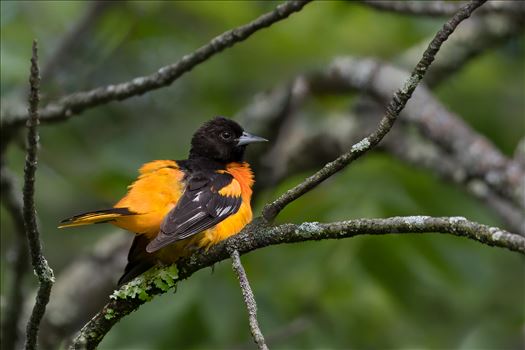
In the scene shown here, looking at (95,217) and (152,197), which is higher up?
(152,197)

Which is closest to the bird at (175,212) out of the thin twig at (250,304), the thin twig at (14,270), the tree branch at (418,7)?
the thin twig at (14,270)

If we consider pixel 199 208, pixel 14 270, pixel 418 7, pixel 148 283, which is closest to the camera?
pixel 148 283

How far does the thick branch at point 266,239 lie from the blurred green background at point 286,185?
1.82 meters

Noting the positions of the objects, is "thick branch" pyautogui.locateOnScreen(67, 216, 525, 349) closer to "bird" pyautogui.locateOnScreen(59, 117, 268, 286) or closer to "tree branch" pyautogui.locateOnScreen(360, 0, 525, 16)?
"bird" pyautogui.locateOnScreen(59, 117, 268, 286)

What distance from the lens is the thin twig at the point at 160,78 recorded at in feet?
14.0

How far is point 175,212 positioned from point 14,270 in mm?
1055

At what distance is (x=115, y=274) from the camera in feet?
21.4

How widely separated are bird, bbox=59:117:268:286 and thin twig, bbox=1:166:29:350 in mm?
629

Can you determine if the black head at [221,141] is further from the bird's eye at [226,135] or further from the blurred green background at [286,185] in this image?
the blurred green background at [286,185]

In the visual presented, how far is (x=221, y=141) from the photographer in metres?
5.78

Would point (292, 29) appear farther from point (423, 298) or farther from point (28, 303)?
point (28, 303)

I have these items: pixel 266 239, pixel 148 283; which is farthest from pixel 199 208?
pixel 266 239

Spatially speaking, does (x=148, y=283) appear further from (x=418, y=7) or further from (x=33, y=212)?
(x=418, y=7)

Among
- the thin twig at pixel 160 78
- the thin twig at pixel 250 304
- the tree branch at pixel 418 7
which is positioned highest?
the tree branch at pixel 418 7
